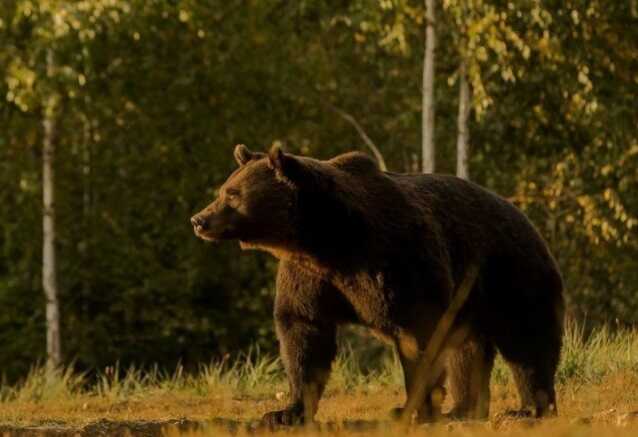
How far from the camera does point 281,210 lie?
7.96 m

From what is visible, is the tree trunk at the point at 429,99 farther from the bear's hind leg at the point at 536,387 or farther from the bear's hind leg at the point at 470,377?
the bear's hind leg at the point at 536,387

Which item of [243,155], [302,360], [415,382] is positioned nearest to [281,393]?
[302,360]

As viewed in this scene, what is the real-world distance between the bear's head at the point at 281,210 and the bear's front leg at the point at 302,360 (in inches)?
17.3

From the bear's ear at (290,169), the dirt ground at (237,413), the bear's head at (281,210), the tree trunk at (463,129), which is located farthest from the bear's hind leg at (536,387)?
the tree trunk at (463,129)

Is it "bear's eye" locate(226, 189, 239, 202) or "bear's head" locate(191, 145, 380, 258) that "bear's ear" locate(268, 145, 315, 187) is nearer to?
"bear's head" locate(191, 145, 380, 258)

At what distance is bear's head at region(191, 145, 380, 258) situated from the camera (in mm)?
7938

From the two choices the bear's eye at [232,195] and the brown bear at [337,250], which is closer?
the brown bear at [337,250]

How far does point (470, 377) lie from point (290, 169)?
2019 millimetres

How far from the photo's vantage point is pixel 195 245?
23.3 m

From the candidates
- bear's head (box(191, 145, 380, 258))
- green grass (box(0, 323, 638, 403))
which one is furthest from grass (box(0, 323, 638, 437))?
bear's head (box(191, 145, 380, 258))

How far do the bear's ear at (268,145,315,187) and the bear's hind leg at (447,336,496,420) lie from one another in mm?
1726

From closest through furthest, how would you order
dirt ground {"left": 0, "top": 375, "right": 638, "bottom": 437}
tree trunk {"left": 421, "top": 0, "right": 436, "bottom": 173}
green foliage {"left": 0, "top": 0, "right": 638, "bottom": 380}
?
dirt ground {"left": 0, "top": 375, "right": 638, "bottom": 437} → tree trunk {"left": 421, "top": 0, "right": 436, "bottom": 173} → green foliage {"left": 0, "top": 0, "right": 638, "bottom": 380}

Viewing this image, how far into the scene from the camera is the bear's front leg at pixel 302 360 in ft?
26.2

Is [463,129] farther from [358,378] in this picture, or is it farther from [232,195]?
[232,195]
